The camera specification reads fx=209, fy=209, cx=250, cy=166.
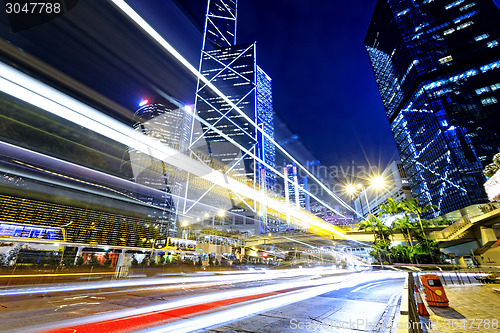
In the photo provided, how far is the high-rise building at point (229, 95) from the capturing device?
118 m

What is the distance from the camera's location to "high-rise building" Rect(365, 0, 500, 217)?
53.7 m

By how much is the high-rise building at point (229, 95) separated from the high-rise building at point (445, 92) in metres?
66.7

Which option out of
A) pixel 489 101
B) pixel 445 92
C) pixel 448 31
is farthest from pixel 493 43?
pixel 489 101

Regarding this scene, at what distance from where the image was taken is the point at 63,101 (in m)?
7.69

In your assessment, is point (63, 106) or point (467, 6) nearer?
point (63, 106)

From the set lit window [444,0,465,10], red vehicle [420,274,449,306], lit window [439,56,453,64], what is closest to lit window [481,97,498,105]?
lit window [439,56,453,64]

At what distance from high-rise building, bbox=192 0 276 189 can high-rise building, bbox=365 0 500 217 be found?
66.7 m

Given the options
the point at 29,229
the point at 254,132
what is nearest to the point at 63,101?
the point at 29,229

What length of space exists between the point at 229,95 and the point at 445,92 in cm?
9871

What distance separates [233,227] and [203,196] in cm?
2095

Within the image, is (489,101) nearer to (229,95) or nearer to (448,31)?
(448,31)

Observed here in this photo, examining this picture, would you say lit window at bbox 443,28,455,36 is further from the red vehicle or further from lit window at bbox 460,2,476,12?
the red vehicle

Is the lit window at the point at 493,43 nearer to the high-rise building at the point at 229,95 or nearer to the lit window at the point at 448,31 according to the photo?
the lit window at the point at 448,31

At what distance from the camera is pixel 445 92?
2480 inches
